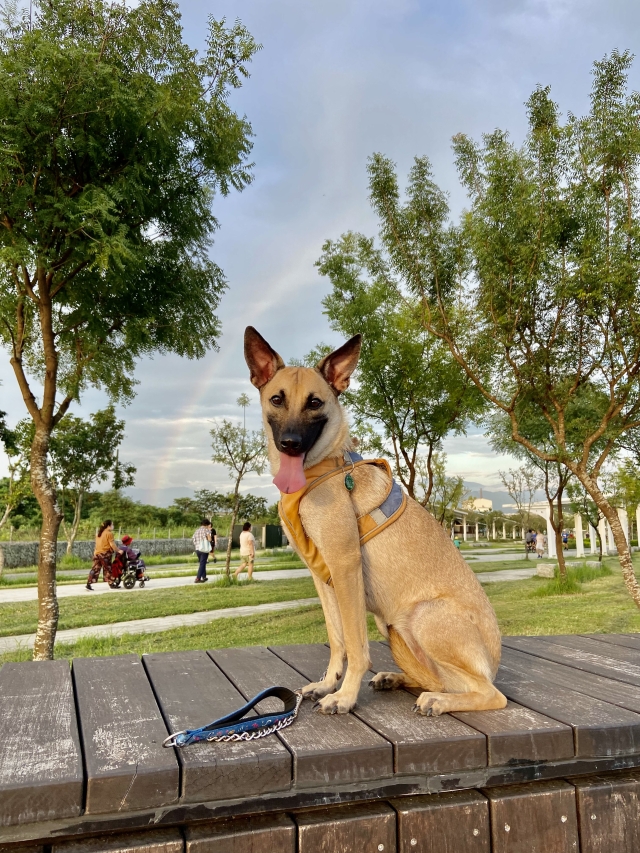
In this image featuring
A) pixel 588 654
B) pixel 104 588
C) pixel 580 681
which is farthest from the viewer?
pixel 104 588

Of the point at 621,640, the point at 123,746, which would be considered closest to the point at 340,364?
the point at 123,746

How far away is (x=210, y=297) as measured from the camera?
8.88 meters

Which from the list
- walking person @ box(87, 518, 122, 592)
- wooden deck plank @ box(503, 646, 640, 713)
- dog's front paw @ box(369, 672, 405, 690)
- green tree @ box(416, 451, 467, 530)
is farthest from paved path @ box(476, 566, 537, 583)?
dog's front paw @ box(369, 672, 405, 690)

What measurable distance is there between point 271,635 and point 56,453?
19.6 m

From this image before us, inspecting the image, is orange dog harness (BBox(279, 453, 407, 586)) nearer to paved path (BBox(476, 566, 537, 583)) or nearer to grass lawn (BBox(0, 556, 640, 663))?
grass lawn (BBox(0, 556, 640, 663))

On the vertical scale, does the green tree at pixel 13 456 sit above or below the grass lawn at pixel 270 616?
above

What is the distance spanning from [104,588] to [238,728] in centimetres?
1807

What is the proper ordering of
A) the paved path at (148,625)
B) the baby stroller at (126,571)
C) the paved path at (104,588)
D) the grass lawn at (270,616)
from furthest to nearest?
1. the baby stroller at (126,571)
2. the paved path at (104,588)
3. the paved path at (148,625)
4. the grass lawn at (270,616)

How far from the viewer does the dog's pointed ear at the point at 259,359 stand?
8.18 ft

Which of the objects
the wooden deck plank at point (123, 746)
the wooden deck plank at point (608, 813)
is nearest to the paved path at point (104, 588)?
the wooden deck plank at point (123, 746)

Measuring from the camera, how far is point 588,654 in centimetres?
345

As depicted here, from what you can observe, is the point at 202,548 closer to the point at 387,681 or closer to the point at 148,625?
the point at 148,625

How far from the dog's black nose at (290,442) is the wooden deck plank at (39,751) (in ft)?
4.01

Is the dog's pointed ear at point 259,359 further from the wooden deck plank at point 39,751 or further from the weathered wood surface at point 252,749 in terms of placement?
the wooden deck plank at point 39,751
